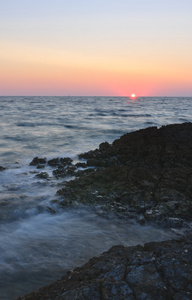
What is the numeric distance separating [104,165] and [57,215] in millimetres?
3855

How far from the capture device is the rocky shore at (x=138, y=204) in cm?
267

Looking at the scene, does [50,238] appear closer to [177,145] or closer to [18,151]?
[177,145]

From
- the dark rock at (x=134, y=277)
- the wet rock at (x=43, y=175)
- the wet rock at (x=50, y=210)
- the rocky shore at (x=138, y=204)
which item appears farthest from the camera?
the wet rock at (x=43, y=175)

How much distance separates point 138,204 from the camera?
6121mm

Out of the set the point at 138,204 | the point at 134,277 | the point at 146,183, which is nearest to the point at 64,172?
the point at 146,183

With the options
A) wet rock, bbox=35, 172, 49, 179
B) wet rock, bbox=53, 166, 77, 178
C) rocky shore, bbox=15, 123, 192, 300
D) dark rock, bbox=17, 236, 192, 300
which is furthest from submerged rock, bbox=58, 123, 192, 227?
dark rock, bbox=17, 236, 192, 300

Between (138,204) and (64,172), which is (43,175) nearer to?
(64,172)

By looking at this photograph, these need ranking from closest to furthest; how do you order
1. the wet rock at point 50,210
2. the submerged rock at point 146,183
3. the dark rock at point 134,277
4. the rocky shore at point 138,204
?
the dark rock at point 134,277 < the rocky shore at point 138,204 < the submerged rock at point 146,183 < the wet rock at point 50,210

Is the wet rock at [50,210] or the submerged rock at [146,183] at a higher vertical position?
the submerged rock at [146,183]

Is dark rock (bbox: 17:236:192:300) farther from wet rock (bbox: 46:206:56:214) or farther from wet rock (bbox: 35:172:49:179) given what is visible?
wet rock (bbox: 35:172:49:179)

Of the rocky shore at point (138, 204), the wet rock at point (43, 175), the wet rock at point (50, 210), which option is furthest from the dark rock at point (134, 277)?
the wet rock at point (43, 175)

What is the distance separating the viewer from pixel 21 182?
852cm

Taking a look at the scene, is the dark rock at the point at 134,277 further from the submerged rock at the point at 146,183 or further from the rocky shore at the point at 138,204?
the submerged rock at the point at 146,183

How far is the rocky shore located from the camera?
8.75 feet
